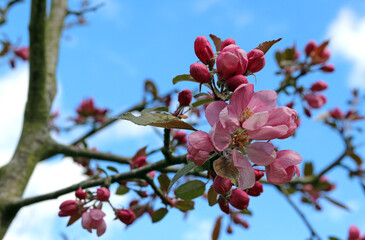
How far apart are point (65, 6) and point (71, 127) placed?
118 cm

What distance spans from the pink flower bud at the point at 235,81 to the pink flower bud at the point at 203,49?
12 cm

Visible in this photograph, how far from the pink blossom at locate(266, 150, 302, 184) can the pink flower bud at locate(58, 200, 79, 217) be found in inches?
31.6

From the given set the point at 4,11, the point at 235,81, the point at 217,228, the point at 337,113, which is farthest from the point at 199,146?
the point at 4,11

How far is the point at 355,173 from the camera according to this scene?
2.96m

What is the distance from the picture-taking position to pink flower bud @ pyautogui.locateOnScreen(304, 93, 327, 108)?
2105mm

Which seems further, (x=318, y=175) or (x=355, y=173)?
(x=355, y=173)

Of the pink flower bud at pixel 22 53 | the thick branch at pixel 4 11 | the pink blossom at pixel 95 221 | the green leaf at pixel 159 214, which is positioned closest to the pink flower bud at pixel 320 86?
the green leaf at pixel 159 214

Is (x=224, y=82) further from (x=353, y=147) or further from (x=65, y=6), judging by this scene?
(x=65, y=6)

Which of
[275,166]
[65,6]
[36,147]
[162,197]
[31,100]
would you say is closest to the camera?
[275,166]

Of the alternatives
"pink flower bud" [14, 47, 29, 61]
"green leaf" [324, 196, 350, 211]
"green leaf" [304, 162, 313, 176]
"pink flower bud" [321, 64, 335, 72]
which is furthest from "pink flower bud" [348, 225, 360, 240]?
"pink flower bud" [14, 47, 29, 61]

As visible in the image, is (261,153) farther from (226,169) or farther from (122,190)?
(122,190)

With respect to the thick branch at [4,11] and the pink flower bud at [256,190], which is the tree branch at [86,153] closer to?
the pink flower bud at [256,190]

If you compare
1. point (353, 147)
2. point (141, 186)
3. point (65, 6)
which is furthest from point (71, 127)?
point (353, 147)

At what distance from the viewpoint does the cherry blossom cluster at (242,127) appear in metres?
0.76
